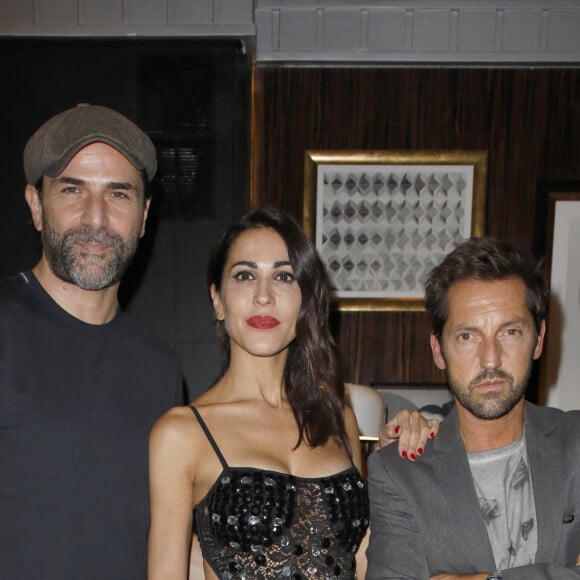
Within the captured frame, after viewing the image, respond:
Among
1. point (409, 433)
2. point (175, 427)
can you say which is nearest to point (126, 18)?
point (175, 427)

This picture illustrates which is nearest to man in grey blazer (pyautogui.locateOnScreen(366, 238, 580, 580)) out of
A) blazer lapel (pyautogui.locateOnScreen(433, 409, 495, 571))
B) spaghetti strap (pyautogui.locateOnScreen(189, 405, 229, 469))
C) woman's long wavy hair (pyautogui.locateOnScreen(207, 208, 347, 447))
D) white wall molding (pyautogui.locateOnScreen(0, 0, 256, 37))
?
blazer lapel (pyautogui.locateOnScreen(433, 409, 495, 571))

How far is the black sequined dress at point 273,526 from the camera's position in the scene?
193 centimetres

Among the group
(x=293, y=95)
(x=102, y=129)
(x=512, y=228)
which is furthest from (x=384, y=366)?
(x=102, y=129)

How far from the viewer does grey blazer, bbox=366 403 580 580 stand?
1855mm

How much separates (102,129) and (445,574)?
4.92ft

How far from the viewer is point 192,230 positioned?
339cm

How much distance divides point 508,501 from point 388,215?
5.95 feet

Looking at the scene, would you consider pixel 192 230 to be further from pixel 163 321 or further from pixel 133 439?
pixel 133 439

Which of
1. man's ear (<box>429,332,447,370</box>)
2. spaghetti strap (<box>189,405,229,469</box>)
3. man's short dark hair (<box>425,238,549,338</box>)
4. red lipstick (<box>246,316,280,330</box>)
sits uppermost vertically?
man's short dark hair (<box>425,238,549,338</box>)

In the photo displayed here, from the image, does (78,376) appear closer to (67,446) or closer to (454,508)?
(67,446)

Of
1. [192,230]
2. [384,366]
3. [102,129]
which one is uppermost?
[102,129]

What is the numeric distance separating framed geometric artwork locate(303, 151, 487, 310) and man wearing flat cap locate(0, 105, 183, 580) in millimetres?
1384

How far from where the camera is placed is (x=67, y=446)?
196 cm

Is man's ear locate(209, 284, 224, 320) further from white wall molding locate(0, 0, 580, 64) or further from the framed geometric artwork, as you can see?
white wall molding locate(0, 0, 580, 64)
